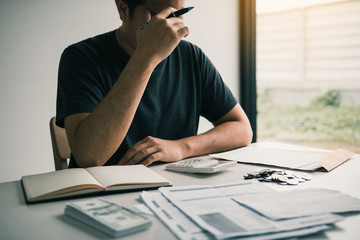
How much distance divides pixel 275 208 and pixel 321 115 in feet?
13.5

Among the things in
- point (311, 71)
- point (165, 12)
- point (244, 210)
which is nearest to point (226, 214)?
point (244, 210)

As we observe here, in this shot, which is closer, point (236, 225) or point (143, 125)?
point (236, 225)

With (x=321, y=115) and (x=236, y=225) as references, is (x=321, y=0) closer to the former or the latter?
(x=321, y=115)

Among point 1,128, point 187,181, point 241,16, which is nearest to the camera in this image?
point 187,181

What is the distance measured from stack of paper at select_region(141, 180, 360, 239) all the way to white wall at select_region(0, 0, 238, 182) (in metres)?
1.30

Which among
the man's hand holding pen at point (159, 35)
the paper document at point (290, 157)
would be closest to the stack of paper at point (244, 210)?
the paper document at point (290, 157)

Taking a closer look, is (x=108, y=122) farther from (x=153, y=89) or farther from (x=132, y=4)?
(x=132, y=4)

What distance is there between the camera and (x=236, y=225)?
0.53 m

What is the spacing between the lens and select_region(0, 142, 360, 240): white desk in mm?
539

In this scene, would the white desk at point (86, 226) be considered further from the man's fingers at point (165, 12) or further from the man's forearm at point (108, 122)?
the man's fingers at point (165, 12)

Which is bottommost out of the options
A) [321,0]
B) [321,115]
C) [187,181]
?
[321,115]

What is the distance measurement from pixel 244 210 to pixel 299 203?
0.37 feet

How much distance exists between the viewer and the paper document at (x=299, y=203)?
578 millimetres

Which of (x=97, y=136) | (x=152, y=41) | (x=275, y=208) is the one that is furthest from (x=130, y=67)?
(x=275, y=208)
